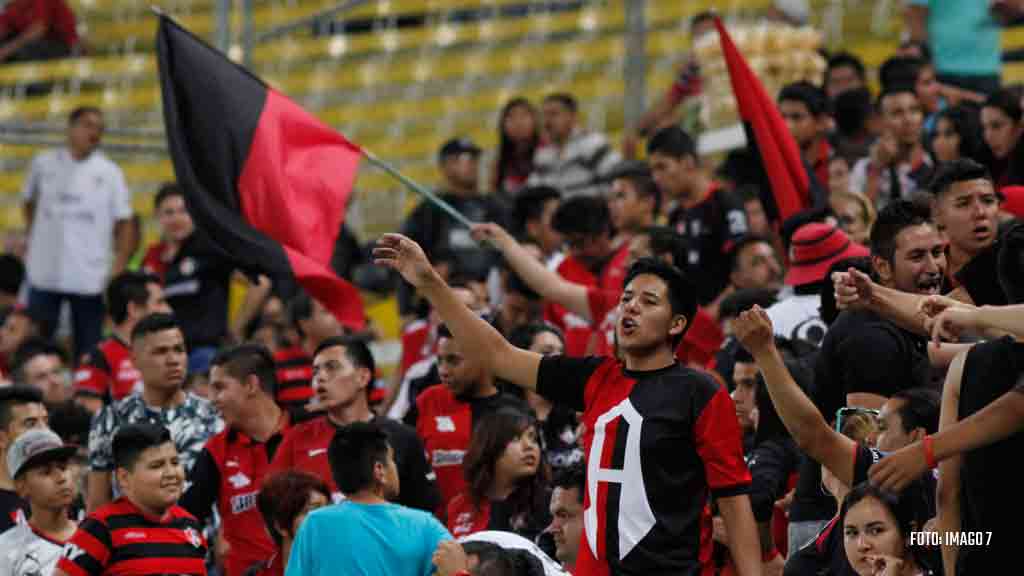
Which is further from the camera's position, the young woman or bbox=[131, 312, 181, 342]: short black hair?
bbox=[131, 312, 181, 342]: short black hair

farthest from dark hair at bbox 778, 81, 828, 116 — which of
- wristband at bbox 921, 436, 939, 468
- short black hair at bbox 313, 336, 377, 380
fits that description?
wristband at bbox 921, 436, 939, 468

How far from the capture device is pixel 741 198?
12047 millimetres

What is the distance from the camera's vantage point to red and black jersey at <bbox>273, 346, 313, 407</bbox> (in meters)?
11.4

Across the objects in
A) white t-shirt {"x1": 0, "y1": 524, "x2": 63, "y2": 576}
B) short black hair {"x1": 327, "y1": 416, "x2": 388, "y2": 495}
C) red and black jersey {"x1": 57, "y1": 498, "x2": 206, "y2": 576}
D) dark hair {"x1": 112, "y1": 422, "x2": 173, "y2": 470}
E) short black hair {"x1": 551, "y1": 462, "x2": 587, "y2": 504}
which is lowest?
white t-shirt {"x1": 0, "y1": 524, "x2": 63, "y2": 576}

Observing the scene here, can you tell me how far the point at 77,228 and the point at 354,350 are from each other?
551 centimetres

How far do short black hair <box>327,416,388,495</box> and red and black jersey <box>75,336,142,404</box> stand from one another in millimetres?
3840

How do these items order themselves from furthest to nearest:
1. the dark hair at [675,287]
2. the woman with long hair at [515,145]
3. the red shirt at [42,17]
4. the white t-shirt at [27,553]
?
the red shirt at [42,17], the woman with long hair at [515,145], the white t-shirt at [27,553], the dark hair at [675,287]

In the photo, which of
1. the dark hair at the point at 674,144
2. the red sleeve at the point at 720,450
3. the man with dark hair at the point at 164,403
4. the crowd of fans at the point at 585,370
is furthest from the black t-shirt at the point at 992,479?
the dark hair at the point at 674,144

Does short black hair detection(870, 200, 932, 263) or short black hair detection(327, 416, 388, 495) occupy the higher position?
short black hair detection(870, 200, 932, 263)

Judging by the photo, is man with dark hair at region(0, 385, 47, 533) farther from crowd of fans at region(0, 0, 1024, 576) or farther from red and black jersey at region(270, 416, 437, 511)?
red and black jersey at region(270, 416, 437, 511)

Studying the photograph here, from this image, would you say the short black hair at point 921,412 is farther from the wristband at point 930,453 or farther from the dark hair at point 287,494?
the dark hair at point 287,494

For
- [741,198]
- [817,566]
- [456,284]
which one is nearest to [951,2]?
[741,198]

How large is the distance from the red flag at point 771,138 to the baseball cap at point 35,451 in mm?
3634

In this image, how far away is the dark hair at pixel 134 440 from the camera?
8633 mm
